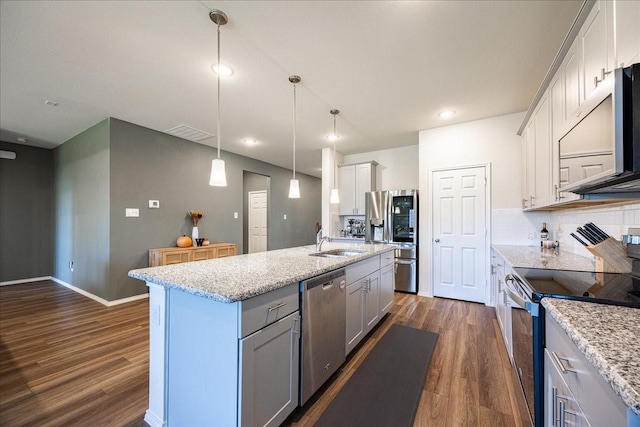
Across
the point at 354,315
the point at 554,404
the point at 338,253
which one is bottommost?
the point at 354,315

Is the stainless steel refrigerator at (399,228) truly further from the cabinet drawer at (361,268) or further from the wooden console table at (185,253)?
the wooden console table at (185,253)

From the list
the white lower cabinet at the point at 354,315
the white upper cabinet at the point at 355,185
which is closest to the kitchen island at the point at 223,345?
the white lower cabinet at the point at 354,315

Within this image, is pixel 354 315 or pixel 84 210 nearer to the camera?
pixel 354 315

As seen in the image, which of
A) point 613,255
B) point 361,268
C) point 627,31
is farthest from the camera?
point 361,268

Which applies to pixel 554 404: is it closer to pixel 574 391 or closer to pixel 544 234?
pixel 574 391

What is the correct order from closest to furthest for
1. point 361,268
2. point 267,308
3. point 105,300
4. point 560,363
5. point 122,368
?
point 560,363, point 267,308, point 122,368, point 361,268, point 105,300

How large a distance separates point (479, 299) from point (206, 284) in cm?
374

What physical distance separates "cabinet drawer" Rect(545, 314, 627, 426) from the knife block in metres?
0.99

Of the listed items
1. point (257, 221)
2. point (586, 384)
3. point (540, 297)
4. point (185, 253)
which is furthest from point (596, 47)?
point (257, 221)

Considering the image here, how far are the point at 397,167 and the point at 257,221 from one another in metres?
4.17

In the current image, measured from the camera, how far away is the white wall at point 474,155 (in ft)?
11.3

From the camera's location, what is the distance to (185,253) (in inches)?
160

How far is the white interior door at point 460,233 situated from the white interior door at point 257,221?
4539 mm

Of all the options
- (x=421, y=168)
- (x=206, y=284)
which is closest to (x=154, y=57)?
(x=206, y=284)
